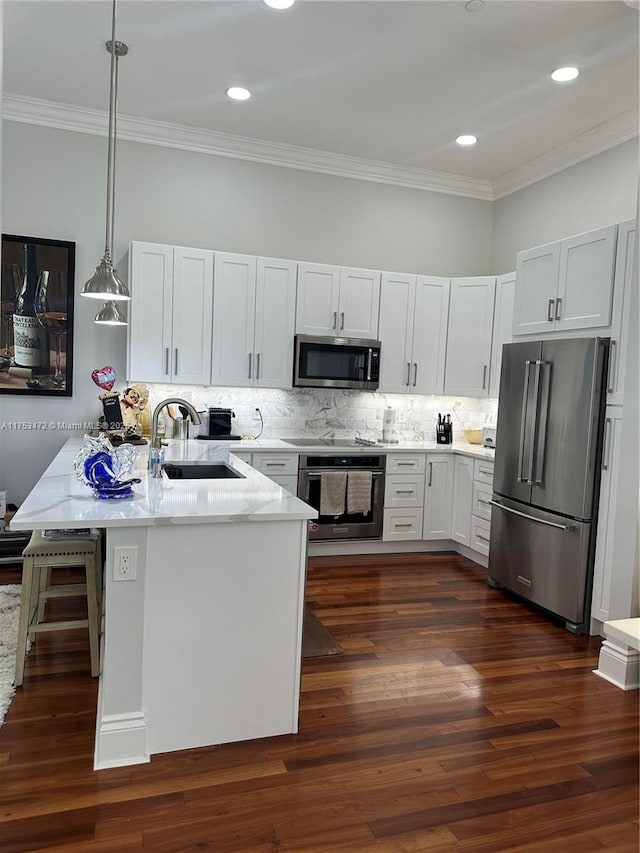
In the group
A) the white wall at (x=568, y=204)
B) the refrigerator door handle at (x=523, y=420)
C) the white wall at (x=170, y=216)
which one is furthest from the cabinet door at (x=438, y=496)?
the white wall at (x=568, y=204)

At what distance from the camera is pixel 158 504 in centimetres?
241

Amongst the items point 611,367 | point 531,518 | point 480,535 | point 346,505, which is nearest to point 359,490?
point 346,505

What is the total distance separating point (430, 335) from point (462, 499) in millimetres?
1434

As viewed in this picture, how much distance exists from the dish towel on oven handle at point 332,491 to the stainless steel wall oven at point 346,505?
0.03m

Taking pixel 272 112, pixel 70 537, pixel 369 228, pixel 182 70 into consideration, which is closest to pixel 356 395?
pixel 369 228

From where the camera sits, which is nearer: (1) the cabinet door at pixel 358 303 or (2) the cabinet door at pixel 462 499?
(2) the cabinet door at pixel 462 499

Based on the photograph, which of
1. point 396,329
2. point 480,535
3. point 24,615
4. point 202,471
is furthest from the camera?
point 396,329

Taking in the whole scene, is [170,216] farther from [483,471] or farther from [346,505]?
[483,471]

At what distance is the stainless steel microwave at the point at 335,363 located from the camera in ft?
16.5

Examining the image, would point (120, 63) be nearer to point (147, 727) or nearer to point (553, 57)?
point (553, 57)

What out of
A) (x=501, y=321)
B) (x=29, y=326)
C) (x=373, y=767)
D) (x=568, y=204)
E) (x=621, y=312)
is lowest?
(x=373, y=767)

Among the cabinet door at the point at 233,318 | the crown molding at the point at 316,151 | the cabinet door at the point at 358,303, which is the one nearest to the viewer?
the crown molding at the point at 316,151

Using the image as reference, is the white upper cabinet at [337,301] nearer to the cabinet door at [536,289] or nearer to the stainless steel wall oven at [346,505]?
the stainless steel wall oven at [346,505]

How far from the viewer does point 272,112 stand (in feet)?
14.9
